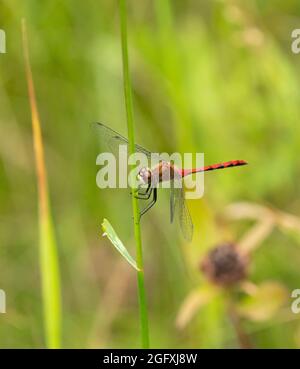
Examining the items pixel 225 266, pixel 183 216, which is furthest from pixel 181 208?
pixel 225 266

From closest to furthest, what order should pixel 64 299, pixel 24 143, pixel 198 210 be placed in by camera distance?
pixel 198 210, pixel 64 299, pixel 24 143

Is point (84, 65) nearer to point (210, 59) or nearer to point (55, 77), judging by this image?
point (55, 77)

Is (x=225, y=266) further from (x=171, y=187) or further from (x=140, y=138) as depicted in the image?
(x=140, y=138)

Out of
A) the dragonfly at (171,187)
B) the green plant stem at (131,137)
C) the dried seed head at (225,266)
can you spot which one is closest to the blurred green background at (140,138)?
the dried seed head at (225,266)

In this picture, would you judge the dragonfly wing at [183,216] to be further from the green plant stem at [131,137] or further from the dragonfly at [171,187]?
the green plant stem at [131,137]
